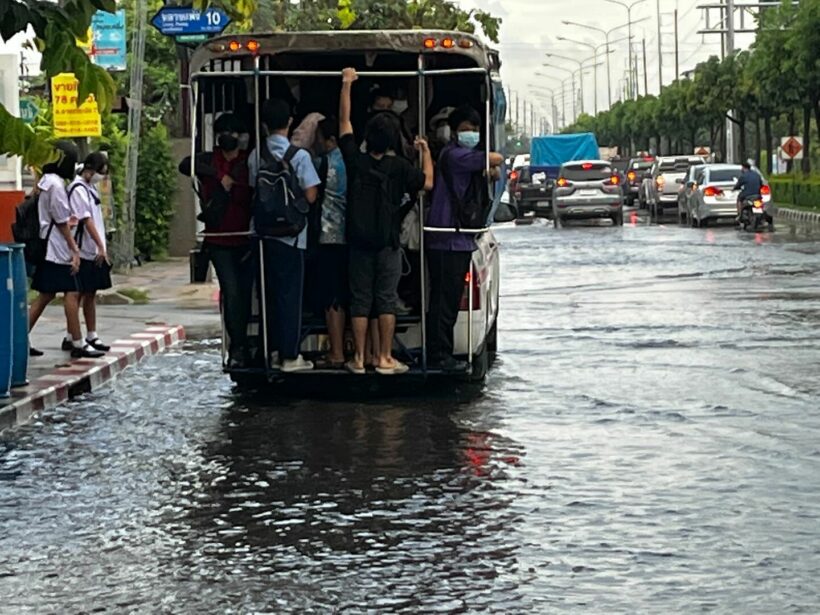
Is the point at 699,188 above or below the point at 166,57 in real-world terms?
below

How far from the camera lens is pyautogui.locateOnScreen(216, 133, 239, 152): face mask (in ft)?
45.2

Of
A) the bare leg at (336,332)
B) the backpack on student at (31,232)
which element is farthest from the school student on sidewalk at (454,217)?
the backpack on student at (31,232)

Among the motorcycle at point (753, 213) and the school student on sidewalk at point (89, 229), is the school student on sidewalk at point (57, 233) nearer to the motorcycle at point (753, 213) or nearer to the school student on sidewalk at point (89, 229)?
the school student on sidewalk at point (89, 229)

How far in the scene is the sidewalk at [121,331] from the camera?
1414 cm

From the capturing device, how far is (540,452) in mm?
11055

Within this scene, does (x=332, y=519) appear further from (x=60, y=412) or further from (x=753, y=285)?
(x=753, y=285)

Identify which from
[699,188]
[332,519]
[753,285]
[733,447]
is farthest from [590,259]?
[332,519]

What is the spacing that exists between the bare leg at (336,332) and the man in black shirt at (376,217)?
232 mm

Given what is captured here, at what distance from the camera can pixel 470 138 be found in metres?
13.6

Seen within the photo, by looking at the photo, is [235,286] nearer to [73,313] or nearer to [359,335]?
[359,335]

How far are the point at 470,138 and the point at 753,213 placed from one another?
94.0ft

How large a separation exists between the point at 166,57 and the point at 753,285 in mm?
37516

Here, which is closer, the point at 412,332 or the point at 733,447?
the point at 733,447

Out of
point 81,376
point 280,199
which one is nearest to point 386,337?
point 280,199
